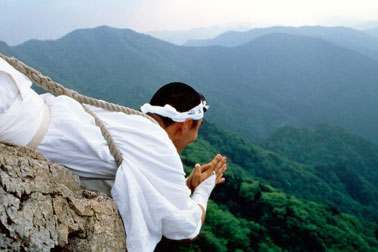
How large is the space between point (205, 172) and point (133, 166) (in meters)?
0.90

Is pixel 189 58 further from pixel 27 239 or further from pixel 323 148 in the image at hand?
pixel 27 239

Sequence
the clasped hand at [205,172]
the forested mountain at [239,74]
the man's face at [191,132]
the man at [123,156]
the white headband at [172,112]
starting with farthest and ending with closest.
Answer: the forested mountain at [239,74] → the clasped hand at [205,172] → the man's face at [191,132] → the white headband at [172,112] → the man at [123,156]

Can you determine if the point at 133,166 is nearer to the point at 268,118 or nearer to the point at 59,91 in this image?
the point at 59,91

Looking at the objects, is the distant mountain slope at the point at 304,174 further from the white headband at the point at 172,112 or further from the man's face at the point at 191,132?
the white headband at the point at 172,112

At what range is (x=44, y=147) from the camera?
1374mm

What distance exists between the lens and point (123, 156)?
1.42 metres

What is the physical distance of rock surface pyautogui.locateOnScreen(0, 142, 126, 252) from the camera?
1090mm

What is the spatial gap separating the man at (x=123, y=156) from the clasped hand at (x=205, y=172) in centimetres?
60

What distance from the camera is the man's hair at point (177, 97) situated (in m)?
1.89

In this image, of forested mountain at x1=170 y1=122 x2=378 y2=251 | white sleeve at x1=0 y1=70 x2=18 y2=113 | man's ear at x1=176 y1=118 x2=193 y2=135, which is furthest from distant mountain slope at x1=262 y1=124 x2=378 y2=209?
white sleeve at x1=0 y1=70 x2=18 y2=113

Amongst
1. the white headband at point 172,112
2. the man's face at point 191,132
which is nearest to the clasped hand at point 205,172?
the man's face at point 191,132

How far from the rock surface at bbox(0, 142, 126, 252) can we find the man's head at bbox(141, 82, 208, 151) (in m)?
0.62

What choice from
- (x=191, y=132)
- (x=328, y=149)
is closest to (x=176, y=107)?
(x=191, y=132)

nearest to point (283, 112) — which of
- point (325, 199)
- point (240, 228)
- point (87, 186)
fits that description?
point (325, 199)
